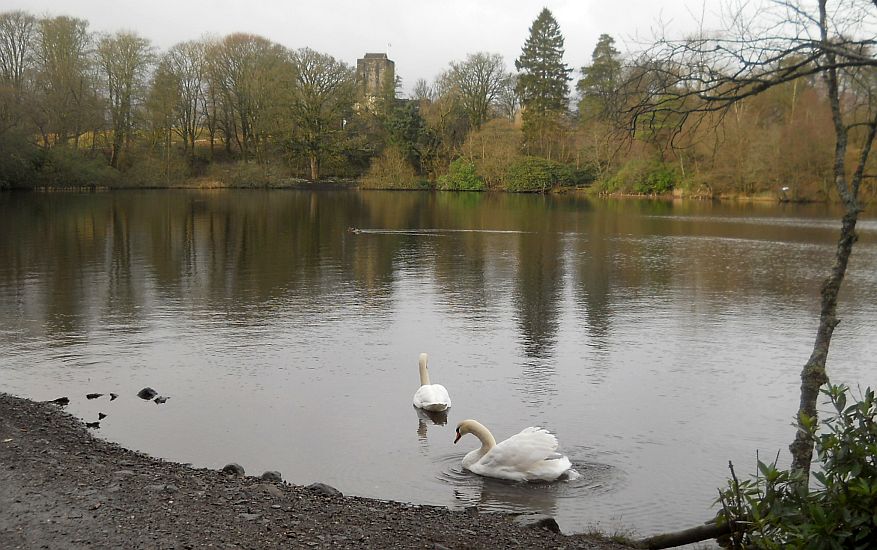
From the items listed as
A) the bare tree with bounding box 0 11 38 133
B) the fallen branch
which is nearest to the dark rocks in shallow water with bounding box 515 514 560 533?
the fallen branch

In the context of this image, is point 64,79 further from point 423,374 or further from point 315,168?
point 423,374

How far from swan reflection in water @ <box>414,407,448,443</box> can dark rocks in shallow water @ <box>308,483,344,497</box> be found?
2.59 metres

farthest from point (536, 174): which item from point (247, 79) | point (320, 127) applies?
point (247, 79)

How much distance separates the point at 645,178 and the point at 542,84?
15454mm

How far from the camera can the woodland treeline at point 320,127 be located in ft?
209

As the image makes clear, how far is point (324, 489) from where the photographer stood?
7578 millimetres

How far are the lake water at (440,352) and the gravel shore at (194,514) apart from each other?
0.96m

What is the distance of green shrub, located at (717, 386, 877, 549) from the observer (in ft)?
14.8

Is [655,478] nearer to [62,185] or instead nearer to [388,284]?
[388,284]

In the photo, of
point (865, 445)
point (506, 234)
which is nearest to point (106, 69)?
point (506, 234)

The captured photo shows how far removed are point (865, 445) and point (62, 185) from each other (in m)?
71.9

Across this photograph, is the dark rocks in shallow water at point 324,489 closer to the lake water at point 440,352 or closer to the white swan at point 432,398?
the lake water at point 440,352

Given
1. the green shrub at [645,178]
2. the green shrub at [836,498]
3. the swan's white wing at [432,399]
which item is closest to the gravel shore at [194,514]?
the green shrub at [836,498]

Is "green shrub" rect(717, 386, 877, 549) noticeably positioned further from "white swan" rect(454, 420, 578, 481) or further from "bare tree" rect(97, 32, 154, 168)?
"bare tree" rect(97, 32, 154, 168)
